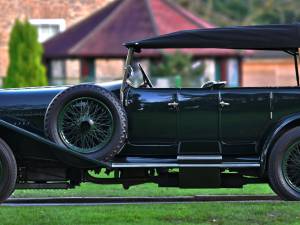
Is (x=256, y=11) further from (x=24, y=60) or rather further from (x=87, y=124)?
(x=87, y=124)

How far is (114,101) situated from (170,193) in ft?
7.91

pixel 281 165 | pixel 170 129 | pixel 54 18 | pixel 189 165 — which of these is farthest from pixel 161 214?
pixel 54 18

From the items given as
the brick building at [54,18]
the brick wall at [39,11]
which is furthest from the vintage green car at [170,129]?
the brick wall at [39,11]

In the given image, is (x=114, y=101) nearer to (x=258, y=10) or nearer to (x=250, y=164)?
(x=250, y=164)

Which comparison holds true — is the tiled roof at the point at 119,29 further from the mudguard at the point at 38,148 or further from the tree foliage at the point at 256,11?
the mudguard at the point at 38,148

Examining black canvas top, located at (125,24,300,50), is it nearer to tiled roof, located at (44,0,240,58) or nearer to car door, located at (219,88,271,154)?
car door, located at (219,88,271,154)

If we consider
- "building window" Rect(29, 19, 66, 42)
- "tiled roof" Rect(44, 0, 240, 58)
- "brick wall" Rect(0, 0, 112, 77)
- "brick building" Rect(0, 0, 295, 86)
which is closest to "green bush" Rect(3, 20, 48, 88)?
"tiled roof" Rect(44, 0, 240, 58)

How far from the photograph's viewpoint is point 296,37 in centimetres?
882

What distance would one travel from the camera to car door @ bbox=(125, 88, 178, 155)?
8.61 metres

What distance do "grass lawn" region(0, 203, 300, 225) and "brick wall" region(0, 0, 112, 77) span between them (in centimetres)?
2364

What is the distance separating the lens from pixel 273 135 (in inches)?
336

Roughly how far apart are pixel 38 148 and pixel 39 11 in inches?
936

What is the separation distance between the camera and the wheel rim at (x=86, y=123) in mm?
8492

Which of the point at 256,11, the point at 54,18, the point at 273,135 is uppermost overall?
the point at 256,11
